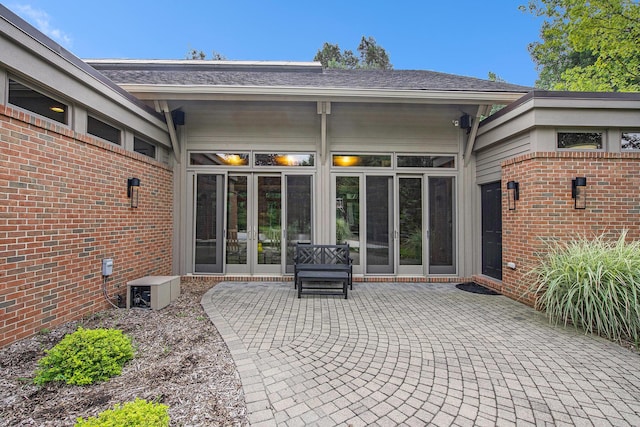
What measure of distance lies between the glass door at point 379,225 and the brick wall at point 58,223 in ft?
14.4

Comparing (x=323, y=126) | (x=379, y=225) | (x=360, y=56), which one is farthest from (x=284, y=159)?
(x=360, y=56)

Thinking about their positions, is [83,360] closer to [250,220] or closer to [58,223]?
[58,223]

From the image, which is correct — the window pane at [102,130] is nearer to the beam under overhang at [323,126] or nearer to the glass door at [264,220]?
the glass door at [264,220]

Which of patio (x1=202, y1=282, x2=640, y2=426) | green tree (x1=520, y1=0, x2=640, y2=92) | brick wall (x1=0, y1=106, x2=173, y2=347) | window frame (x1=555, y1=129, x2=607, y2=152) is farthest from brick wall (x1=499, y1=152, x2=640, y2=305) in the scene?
brick wall (x1=0, y1=106, x2=173, y2=347)

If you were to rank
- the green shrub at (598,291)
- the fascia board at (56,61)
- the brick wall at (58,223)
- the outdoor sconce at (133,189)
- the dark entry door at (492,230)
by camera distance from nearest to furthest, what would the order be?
1. the fascia board at (56,61)
2. the brick wall at (58,223)
3. the green shrub at (598,291)
4. the outdoor sconce at (133,189)
5. the dark entry door at (492,230)

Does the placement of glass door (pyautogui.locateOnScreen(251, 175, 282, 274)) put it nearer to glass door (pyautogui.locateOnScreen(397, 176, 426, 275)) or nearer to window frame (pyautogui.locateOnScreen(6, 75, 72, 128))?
glass door (pyautogui.locateOnScreen(397, 176, 426, 275))

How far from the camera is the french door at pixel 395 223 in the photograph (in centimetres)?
622

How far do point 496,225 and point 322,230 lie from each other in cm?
349

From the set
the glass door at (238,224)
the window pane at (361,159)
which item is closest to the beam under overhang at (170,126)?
the glass door at (238,224)

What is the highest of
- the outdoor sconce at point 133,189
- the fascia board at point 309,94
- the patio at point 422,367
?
the fascia board at point 309,94

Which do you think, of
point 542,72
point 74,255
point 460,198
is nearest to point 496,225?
point 460,198

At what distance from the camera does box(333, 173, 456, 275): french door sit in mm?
6223

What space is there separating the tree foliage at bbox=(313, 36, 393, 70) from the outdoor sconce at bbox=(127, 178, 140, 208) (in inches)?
911

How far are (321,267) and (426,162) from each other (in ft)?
10.9
